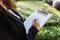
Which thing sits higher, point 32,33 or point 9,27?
point 9,27

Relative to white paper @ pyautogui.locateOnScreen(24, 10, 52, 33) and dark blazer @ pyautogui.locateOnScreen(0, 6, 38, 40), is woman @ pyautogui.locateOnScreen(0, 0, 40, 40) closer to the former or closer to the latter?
dark blazer @ pyautogui.locateOnScreen(0, 6, 38, 40)

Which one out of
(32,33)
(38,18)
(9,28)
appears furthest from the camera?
(38,18)

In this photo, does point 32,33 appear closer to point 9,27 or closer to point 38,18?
point 38,18

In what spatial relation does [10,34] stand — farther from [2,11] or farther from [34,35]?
[34,35]

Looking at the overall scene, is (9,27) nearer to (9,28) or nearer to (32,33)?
(9,28)

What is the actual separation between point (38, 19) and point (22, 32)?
11.8 inches

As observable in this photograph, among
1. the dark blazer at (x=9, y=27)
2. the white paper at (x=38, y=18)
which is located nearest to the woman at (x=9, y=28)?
the dark blazer at (x=9, y=27)

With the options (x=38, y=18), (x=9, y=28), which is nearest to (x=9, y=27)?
(x=9, y=28)

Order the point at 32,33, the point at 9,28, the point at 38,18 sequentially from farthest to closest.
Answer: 1. the point at 38,18
2. the point at 32,33
3. the point at 9,28

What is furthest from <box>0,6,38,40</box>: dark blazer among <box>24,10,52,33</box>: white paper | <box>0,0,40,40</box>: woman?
<box>24,10,52,33</box>: white paper

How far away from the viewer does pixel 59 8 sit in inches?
88.3

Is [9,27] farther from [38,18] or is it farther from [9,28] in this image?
[38,18]

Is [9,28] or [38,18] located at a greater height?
[9,28]

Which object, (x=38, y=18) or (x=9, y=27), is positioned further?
(x=38, y=18)
